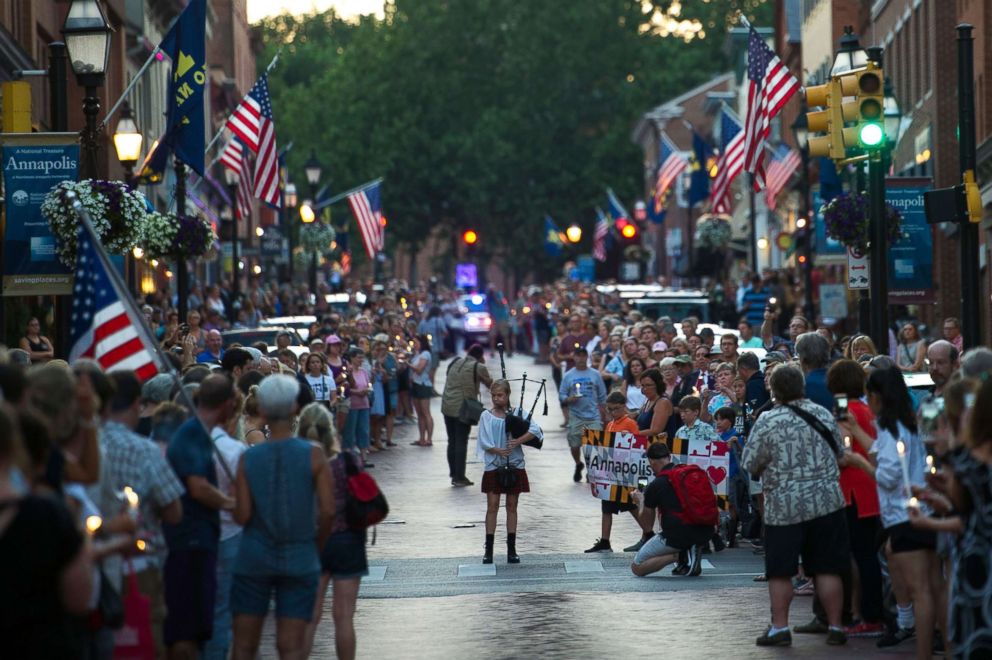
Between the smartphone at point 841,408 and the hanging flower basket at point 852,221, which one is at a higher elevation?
the hanging flower basket at point 852,221

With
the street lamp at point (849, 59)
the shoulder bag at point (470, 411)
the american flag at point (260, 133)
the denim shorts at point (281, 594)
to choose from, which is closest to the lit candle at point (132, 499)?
the denim shorts at point (281, 594)

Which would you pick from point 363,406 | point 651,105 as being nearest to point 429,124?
point 651,105

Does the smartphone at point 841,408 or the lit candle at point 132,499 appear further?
the smartphone at point 841,408

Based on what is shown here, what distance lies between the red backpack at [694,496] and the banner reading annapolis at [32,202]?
6.83 metres

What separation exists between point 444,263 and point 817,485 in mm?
126829

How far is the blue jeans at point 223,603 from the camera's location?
11.3 meters

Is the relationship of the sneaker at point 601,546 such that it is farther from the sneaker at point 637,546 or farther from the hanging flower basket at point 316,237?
the hanging flower basket at point 316,237

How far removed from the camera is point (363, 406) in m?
29.0

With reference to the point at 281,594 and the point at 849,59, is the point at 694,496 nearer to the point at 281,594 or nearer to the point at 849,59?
the point at 281,594

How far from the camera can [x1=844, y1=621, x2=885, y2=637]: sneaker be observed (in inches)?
550

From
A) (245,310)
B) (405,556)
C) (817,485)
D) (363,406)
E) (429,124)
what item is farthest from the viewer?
(429,124)

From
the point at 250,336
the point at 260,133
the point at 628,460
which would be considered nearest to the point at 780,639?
the point at 628,460

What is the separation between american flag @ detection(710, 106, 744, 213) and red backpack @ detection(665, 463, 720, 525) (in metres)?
19.4

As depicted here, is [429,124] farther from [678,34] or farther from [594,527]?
[594,527]
